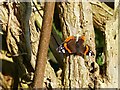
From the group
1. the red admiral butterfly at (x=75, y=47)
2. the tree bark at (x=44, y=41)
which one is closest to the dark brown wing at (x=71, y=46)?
the red admiral butterfly at (x=75, y=47)

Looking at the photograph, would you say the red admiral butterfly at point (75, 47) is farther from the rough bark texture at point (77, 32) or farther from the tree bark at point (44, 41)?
the tree bark at point (44, 41)

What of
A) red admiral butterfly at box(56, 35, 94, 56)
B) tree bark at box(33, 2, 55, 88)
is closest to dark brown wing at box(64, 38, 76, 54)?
red admiral butterfly at box(56, 35, 94, 56)

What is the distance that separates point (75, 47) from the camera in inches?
54.6

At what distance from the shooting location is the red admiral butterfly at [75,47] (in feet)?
4.47

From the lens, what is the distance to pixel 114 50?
1462 millimetres

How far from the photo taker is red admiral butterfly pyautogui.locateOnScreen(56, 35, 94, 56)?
136cm

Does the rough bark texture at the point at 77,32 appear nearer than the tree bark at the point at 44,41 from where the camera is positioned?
No

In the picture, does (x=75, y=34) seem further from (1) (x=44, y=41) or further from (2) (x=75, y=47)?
(1) (x=44, y=41)

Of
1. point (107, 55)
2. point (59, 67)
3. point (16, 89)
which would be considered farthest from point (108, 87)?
point (16, 89)

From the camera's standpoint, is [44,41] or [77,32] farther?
[77,32]

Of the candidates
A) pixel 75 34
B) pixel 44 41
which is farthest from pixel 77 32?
pixel 44 41

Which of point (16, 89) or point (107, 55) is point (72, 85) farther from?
point (16, 89)

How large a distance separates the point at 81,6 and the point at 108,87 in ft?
1.21

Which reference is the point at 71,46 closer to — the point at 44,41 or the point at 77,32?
the point at 77,32
